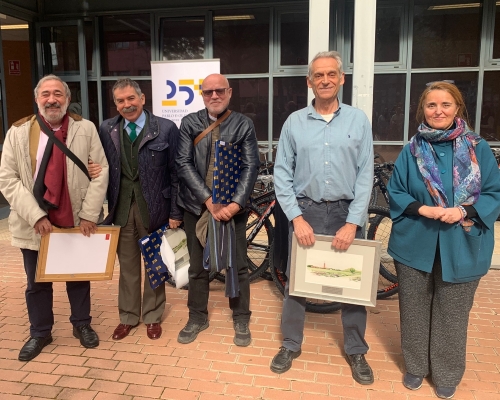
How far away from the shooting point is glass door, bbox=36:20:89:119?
7.92 metres

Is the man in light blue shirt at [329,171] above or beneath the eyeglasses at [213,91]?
beneath

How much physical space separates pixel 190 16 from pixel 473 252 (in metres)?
6.58

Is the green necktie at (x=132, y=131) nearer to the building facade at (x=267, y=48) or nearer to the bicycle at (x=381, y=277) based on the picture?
the bicycle at (x=381, y=277)

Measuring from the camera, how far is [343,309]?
2982 mm

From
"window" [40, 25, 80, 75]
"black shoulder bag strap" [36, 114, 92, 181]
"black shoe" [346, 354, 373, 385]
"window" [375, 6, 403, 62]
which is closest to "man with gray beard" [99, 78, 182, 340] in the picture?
"black shoulder bag strap" [36, 114, 92, 181]

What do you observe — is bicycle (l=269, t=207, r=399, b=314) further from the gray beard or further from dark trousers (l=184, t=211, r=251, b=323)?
the gray beard

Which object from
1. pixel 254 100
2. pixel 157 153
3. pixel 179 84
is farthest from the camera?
pixel 254 100

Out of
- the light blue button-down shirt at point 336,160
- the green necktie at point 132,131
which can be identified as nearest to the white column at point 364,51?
the light blue button-down shirt at point 336,160

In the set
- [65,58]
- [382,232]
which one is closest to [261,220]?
[382,232]

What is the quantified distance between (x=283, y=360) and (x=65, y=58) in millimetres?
7274

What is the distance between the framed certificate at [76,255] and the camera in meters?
3.14

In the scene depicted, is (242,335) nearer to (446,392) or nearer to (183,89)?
(446,392)

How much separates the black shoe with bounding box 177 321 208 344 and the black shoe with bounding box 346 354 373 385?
1.20m

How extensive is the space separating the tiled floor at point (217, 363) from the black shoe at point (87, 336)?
0.05 meters
